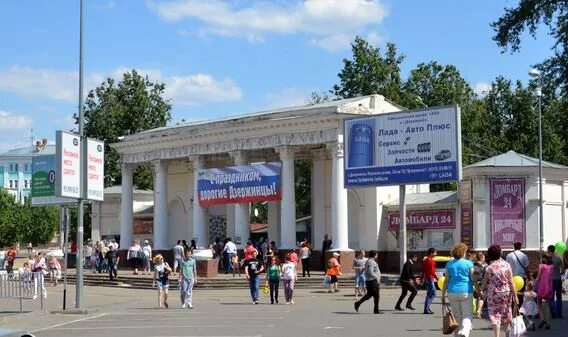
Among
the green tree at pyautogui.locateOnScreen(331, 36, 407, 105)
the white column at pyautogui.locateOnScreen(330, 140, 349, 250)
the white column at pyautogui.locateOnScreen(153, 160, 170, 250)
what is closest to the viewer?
the white column at pyautogui.locateOnScreen(330, 140, 349, 250)

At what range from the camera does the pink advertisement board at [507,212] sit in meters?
37.3

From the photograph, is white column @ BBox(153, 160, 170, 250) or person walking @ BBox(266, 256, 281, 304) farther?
white column @ BBox(153, 160, 170, 250)

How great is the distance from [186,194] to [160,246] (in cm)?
434

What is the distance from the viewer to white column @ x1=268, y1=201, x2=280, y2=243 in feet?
160

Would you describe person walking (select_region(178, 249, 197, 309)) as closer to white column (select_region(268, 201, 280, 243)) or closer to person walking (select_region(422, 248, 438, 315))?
person walking (select_region(422, 248, 438, 315))

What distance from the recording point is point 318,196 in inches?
1825

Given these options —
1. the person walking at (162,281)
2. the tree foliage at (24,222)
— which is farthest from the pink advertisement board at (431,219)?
the tree foliage at (24,222)

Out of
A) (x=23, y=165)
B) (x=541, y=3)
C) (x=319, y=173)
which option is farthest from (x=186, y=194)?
(x=23, y=165)

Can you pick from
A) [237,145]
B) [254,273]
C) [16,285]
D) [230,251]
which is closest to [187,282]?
[254,273]

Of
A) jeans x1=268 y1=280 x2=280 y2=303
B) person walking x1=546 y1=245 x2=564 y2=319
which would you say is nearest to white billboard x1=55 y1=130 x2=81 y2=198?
jeans x1=268 y1=280 x2=280 y2=303

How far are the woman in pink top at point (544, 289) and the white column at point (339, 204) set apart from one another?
765 inches

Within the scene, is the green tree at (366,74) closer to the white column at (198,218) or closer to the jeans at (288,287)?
the white column at (198,218)

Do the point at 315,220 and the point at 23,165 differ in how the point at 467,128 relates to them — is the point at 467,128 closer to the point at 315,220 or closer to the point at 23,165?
the point at 315,220

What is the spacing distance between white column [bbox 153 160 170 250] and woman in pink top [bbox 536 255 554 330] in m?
31.3
